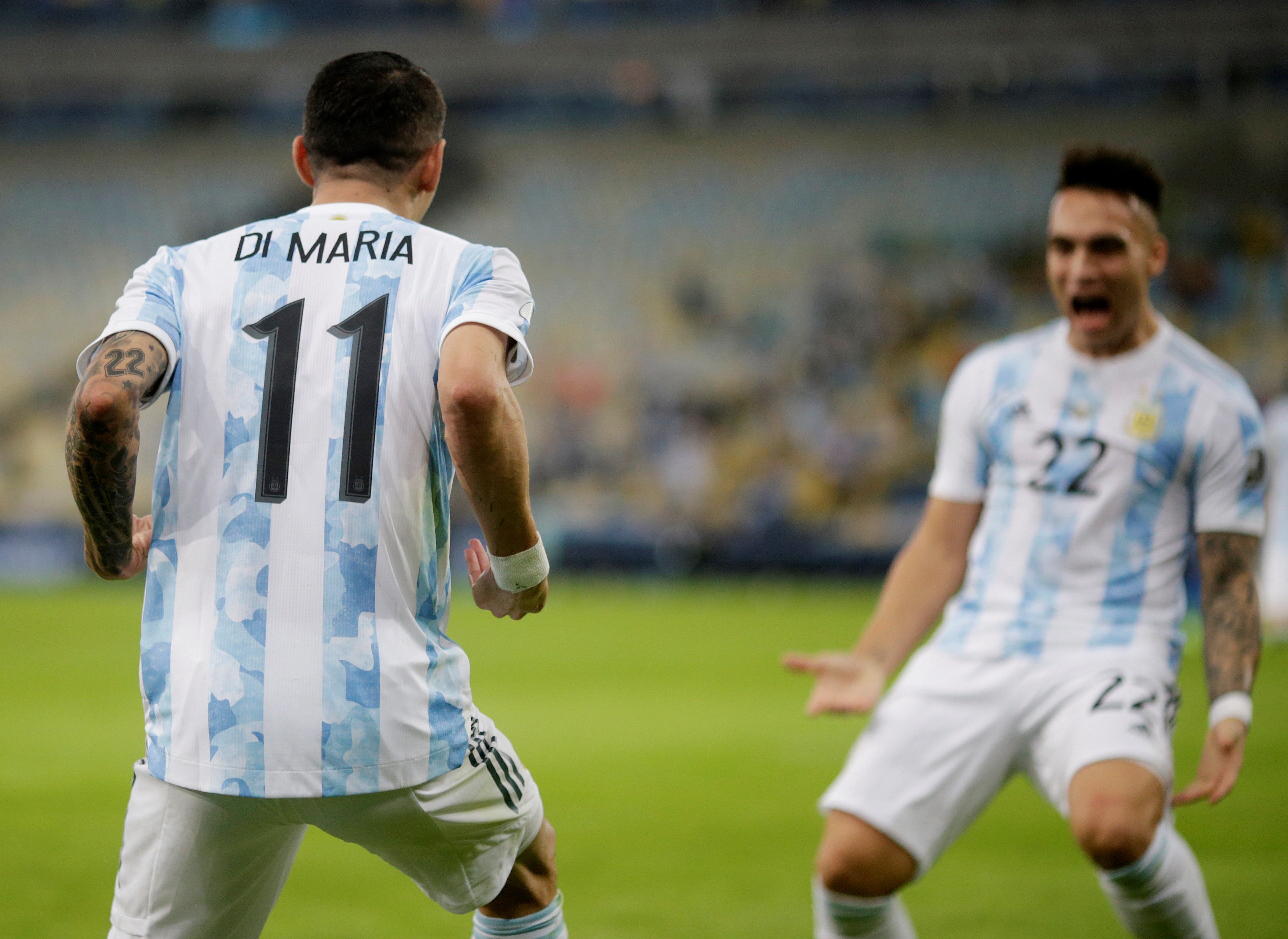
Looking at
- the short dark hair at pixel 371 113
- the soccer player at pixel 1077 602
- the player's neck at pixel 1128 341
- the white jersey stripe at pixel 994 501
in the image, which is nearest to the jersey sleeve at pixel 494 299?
the short dark hair at pixel 371 113

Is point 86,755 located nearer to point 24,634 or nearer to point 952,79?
point 24,634

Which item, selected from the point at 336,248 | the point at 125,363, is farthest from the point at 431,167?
the point at 125,363

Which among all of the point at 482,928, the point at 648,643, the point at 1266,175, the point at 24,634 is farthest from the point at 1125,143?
the point at 482,928

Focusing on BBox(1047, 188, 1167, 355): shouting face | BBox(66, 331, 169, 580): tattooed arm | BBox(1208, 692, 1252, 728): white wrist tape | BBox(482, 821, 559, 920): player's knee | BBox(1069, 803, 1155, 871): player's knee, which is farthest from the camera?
BBox(1047, 188, 1167, 355): shouting face

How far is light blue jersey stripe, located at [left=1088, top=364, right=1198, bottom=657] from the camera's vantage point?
3199 mm

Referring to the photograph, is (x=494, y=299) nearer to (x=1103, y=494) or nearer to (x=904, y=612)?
(x=904, y=612)

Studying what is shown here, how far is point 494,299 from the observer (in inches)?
91.0

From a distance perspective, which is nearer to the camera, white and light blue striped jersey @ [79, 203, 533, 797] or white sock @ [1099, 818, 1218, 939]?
white and light blue striped jersey @ [79, 203, 533, 797]

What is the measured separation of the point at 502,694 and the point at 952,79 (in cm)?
1335

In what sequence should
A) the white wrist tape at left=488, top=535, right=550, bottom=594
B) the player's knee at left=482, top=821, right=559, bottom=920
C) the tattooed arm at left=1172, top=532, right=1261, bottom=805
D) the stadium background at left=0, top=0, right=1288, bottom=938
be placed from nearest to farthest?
the white wrist tape at left=488, top=535, right=550, bottom=594 < the player's knee at left=482, top=821, right=559, bottom=920 < the tattooed arm at left=1172, top=532, right=1261, bottom=805 < the stadium background at left=0, top=0, right=1288, bottom=938

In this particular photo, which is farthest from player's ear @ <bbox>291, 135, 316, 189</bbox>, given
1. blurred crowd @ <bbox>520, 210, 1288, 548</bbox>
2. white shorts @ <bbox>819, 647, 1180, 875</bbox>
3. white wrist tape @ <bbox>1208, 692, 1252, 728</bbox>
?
blurred crowd @ <bbox>520, 210, 1288, 548</bbox>

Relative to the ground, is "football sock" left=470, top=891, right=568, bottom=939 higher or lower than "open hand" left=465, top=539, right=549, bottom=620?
lower

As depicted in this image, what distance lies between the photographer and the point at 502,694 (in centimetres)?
903

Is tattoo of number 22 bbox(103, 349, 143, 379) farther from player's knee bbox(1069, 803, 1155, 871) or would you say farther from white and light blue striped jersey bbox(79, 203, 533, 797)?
player's knee bbox(1069, 803, 1155, 871)
